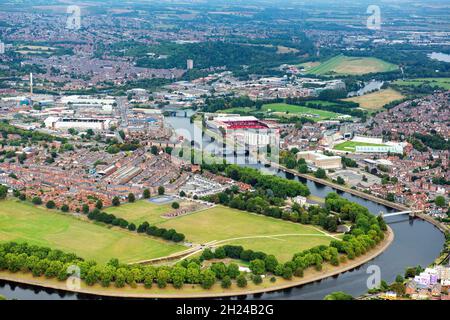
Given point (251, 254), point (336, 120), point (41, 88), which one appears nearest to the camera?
point (251, 254)

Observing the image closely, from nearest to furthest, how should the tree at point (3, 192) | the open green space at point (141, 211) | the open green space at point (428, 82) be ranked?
the open green space at point (141, 211) < the tree at point (3, 192) < the open green space at point (428, 82)

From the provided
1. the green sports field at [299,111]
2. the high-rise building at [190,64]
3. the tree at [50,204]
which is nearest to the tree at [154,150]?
the tree at [50,204]

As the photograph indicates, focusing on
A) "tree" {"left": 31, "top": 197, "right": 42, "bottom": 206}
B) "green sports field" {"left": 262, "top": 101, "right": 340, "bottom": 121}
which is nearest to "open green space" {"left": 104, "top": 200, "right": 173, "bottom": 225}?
"tree" {"left": 31, "top": 197, "right": 42, "bottom": 206}

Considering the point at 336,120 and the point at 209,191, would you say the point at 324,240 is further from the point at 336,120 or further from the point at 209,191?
the point at 336,120

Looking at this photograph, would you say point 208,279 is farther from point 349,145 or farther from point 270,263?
point 349,145

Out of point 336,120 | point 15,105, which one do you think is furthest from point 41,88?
point 336,120

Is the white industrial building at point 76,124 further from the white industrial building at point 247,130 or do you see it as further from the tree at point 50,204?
the tree at point 50,204

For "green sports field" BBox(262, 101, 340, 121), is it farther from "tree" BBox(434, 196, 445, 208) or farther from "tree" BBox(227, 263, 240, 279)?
"tree" BBox(227, 263, 240, 279)
